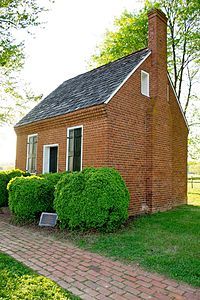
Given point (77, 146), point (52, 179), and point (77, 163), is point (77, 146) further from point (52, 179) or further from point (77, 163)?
point (52, 179)

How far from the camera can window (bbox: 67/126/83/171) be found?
995 cm

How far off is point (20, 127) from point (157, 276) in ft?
37.0

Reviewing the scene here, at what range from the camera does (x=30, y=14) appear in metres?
11.3

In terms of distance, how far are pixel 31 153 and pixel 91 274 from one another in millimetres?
9655

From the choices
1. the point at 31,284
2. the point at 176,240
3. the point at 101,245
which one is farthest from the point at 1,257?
the point at 176,240

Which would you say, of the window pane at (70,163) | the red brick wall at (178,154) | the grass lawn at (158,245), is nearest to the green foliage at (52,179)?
the window pane at (70,163)

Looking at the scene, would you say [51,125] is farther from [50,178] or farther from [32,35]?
[32,35]

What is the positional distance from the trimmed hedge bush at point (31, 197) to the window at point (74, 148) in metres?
1.35

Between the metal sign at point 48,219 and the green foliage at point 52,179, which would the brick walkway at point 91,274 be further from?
the green foliage at point 52,179

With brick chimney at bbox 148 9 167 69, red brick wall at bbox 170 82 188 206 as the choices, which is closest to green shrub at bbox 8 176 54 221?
red brick wall at bbox 170 82 188 206

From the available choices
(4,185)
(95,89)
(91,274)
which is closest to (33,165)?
(4,185)

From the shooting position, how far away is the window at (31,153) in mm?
12805

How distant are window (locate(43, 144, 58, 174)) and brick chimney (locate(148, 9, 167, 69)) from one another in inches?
232

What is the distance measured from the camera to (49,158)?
39.6 feet
